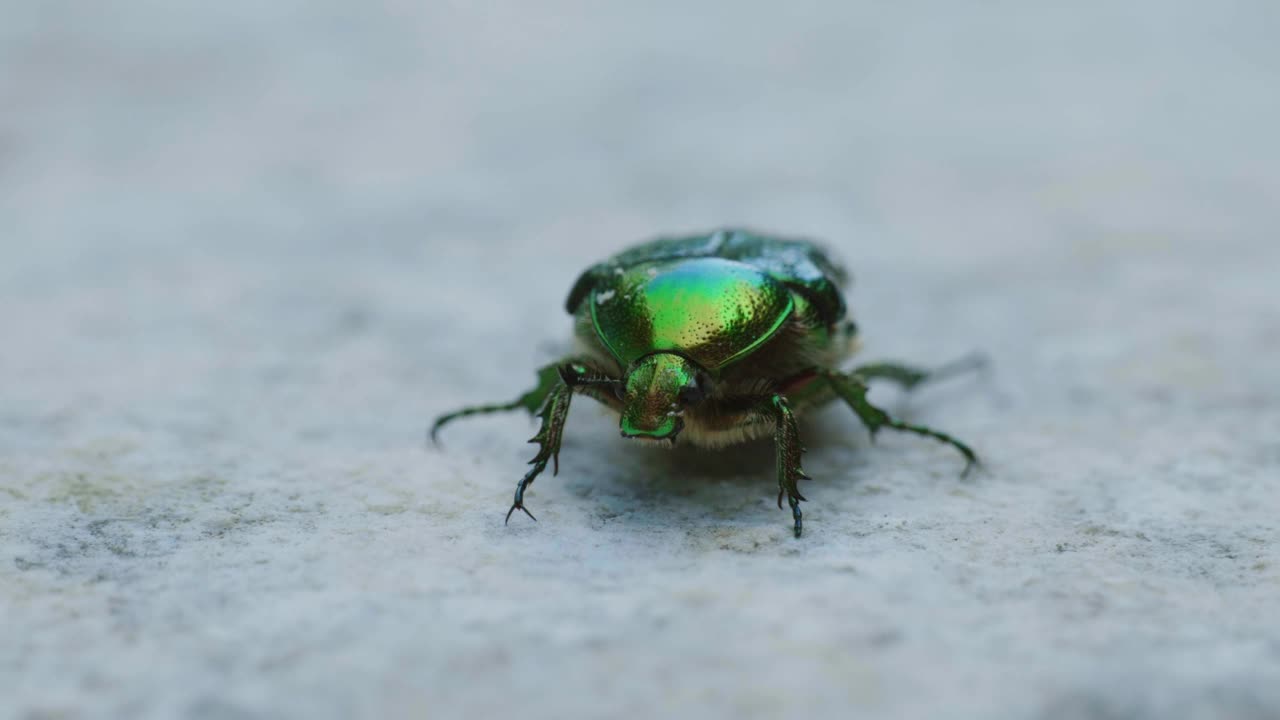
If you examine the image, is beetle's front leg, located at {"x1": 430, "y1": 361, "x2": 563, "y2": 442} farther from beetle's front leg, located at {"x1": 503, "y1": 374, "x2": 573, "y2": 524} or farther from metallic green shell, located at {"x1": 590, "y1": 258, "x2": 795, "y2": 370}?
beetle's front leg, located at {"x1": 503, "y1": 374, "x2": 573, "y2": 524}

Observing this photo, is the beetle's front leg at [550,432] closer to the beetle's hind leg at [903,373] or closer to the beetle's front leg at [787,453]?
the beetle's front leg at [787,453]

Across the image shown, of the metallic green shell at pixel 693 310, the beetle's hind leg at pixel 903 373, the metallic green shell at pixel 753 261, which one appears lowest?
the beetle's hind leg at pixel 903 373

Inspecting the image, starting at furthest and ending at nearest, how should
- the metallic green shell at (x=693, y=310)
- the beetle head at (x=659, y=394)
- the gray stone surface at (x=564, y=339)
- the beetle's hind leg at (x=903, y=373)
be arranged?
the beetle's hind leg at (x=903, y=373) → the metallic green shell at (x=693, y=310) → the beetle head at (x=659, y=394) → the gray stone surface at (x=564, y=339)

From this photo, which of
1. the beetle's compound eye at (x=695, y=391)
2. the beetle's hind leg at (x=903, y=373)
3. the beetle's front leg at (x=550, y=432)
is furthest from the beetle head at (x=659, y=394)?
the beetle's hind leg at (x=903, y=373)

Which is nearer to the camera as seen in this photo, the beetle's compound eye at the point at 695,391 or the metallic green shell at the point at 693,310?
the beetle's compound eye at the point at 695,391

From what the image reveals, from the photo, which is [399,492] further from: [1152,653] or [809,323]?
Answer: [1152,653]

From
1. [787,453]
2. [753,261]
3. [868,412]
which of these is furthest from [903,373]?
[787,453]
